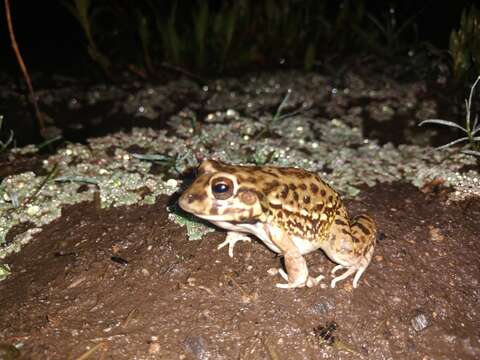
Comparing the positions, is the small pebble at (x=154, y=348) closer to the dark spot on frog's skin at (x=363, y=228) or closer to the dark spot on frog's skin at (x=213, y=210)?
the dark spot on frog's skin at (x=213, y=210)

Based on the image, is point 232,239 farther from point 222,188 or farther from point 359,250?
point 359,250

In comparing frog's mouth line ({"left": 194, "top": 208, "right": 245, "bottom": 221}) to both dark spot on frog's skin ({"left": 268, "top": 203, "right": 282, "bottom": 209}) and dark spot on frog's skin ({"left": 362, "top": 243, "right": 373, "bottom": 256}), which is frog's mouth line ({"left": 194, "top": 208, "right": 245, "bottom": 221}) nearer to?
dark spot on frog's skin ({"left": 268, "top": 203, "right": 282, "bottom": 209})

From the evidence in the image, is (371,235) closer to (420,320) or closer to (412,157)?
(420,320)

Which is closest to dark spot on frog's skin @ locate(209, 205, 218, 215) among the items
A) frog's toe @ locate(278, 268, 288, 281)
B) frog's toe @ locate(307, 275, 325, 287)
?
frog's toe @ locate(278, 268, 288, 281)

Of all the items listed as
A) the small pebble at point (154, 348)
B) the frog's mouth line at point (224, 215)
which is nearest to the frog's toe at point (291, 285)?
the frog's mouth line at point (224, 215)

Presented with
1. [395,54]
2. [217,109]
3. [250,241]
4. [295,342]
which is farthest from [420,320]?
[395,54]
